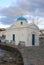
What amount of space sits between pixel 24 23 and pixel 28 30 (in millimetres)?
986

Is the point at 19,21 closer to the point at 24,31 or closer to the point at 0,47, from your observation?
the point at 24,31

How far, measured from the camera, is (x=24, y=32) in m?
20.8

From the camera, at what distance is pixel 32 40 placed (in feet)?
70.0

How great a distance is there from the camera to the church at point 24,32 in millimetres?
20691

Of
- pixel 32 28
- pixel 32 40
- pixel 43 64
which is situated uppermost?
pixel 32 28

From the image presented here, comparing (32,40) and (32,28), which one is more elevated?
(32,28)

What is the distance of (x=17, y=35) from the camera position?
70.5 ft

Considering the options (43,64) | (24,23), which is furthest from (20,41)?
(43,64)

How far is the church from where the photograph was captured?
67.9ft

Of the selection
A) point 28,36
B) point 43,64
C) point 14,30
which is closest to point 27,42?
point 28,36

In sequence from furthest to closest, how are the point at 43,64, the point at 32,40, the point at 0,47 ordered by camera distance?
the point at 32,40 → the point at 0,47 → the point at 43,64

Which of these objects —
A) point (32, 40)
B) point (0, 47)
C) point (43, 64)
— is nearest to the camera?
point (43, 64)

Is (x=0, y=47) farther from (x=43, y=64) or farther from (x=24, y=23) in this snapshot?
(x=43, y=64)

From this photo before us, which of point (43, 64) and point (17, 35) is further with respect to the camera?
point (17, 35)
